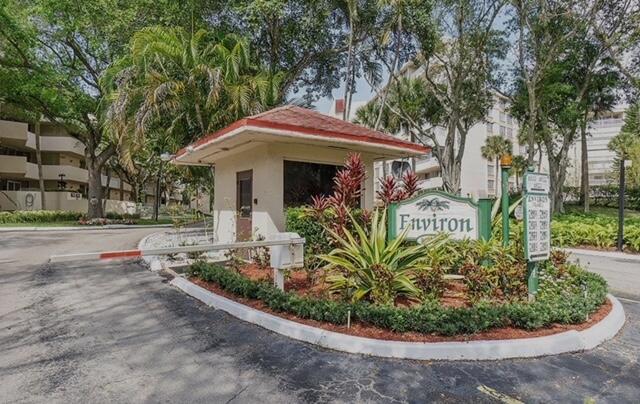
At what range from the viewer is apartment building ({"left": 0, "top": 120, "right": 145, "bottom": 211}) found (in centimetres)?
3002

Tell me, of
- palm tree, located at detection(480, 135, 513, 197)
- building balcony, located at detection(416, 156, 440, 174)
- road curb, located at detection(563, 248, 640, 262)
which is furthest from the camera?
building balcony, located at detection(416, 156, 440, 174)

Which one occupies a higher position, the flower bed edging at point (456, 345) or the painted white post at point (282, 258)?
the painted white post at point (282, 258)

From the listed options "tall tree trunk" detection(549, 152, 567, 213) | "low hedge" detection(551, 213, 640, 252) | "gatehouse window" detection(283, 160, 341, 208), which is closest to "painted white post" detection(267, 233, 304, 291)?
"gatehouse window" detection(283, 160, 341, 208)

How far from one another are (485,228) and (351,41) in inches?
566

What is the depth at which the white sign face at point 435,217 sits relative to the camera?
249 inches

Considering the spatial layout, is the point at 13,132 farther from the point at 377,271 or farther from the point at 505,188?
the point at 505,188

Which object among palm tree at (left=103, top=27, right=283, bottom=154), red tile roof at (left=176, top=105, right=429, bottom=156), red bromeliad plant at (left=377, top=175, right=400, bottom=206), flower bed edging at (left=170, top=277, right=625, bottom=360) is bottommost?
flower bed edging at (left=170, top=277, right=625, bottom=360)

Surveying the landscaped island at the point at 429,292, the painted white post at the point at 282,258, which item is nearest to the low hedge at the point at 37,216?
the landscaped island at the point at 429,292

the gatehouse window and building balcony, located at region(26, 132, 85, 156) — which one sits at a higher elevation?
building balcony, located at region(26, 132, 85, 156)

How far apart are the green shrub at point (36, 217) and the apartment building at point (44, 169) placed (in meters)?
6.07

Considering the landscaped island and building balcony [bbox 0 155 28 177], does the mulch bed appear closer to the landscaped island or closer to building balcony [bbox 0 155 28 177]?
the landscaped island

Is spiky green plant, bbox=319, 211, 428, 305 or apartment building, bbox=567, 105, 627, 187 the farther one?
apartment building, bbox=567, 105, 627, 187

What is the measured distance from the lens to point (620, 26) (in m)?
17.1

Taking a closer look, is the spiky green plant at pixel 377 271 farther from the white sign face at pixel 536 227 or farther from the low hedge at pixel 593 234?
the low hedge at pixel 593 234
